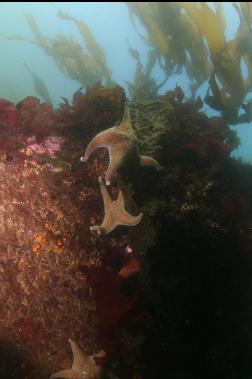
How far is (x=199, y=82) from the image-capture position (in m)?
8.15

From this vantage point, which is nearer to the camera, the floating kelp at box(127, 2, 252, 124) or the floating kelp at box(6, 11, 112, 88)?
the floating kelp at box(127, 2, 252, 124)

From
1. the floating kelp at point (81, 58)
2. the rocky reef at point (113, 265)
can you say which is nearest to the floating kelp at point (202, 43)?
the floating kelp at point (81, 58)

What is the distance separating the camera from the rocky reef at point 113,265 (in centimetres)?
343

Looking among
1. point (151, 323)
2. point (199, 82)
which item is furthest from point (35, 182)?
point (199, 82)

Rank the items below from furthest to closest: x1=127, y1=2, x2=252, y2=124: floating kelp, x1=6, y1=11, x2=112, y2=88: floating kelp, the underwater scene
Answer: x1=6, y1=11, x2=112, y2=88: floating kelp < x1=127, y1=2, x2=252, y2=124: floating kelp < the underwater scene

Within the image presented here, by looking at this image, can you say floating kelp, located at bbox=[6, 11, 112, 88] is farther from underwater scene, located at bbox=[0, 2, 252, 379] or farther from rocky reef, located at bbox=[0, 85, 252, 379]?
rocky reef, located at bbox=[0, 85, 252, 379]

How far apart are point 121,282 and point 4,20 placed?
104 meters

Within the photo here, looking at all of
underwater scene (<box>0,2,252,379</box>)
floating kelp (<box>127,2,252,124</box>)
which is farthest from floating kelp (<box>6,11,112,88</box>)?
underwater scene (<box>0,2,252,379</box>)

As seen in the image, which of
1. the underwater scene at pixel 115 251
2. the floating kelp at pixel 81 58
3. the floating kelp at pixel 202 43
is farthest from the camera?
the floating kelp at pixel 81 58

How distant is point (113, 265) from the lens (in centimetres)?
349

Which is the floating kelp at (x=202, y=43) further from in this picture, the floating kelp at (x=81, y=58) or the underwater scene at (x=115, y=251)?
the underwater scene at (x=115, y=251)

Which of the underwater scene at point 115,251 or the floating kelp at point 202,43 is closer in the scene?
the underwater scene at point 115,251

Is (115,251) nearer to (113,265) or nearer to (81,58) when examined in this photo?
(113,265)

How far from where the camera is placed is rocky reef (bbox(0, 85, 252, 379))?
3434 millimetres
